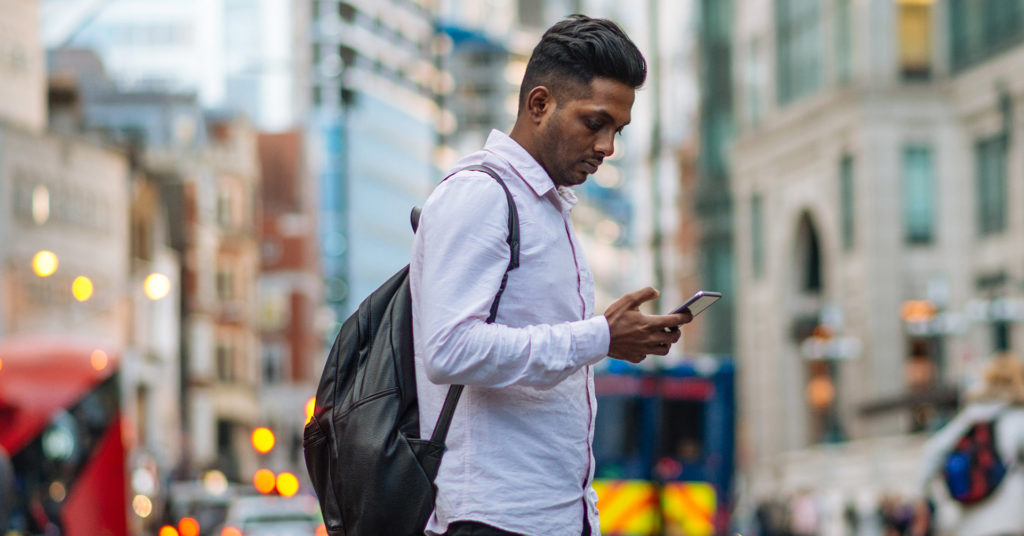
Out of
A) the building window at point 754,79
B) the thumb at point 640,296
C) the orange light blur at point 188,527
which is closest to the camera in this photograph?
the thumb at point 640,296

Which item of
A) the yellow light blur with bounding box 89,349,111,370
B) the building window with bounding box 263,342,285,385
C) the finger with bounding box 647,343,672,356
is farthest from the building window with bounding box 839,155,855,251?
the finger with bounding box 647,343,672,356

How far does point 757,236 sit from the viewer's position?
6781 centimetres

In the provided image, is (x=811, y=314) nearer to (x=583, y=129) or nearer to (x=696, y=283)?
(x=696, y=283)

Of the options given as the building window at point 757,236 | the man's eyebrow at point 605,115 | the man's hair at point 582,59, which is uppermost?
the building window at point 757,236

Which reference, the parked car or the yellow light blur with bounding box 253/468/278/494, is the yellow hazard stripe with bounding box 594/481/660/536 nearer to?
the parked car

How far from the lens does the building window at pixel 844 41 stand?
59250 millimetres

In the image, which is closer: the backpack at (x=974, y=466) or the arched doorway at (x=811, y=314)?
the backpack at (x=974, y=466)

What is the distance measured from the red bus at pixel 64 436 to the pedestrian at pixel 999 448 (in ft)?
52.7

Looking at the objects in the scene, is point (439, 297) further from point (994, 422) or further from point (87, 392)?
point (87, 392)

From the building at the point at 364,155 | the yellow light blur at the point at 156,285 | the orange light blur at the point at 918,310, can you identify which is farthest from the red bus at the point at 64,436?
the building at the point at 364,155

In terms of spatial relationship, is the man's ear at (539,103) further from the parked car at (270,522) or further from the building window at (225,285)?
the building window at (225,285)

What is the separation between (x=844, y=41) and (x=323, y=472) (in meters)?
57.2

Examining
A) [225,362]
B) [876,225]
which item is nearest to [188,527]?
[876,225]

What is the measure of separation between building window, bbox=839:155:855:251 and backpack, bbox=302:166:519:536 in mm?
55345
